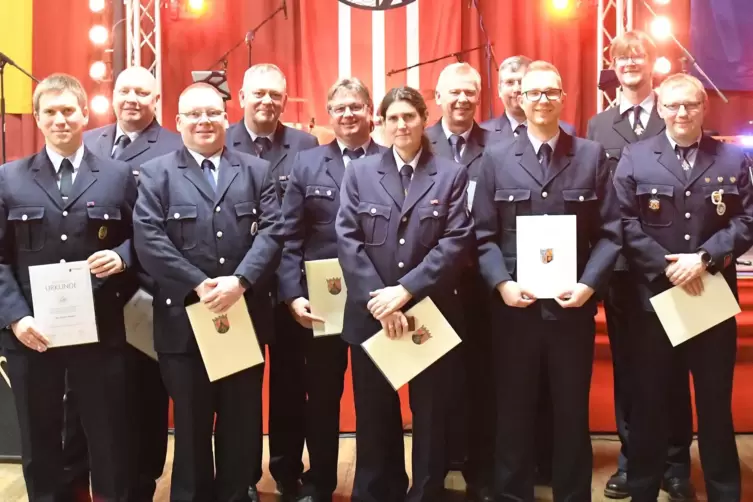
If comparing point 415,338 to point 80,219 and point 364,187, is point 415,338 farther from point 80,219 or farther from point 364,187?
point 80,219

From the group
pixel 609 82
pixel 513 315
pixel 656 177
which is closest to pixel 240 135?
pixel 513 315

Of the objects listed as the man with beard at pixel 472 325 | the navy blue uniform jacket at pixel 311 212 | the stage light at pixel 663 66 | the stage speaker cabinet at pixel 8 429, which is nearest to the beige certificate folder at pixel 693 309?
the man with beard at pixel 472 325

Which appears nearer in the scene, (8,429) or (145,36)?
(8,429)

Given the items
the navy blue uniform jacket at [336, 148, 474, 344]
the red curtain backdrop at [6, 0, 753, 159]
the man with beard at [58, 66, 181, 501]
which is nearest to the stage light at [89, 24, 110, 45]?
the red curtain backdrop at [6, 0, 753, 159]

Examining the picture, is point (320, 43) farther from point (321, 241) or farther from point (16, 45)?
point (321, 241)

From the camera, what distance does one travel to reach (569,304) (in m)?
2.62

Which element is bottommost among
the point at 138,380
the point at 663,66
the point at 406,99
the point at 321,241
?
the point at 138,380

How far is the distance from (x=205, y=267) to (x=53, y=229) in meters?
0.57

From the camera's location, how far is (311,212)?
A: 307 centimetres

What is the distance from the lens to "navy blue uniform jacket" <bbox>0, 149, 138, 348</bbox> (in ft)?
8.68

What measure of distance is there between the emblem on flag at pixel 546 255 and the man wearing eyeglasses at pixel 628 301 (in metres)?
0.50

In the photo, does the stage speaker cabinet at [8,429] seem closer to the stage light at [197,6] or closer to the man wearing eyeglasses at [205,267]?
the man wearing eyeglasses at [205,267]

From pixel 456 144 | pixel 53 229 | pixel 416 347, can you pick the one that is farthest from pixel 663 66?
pixel 53 229

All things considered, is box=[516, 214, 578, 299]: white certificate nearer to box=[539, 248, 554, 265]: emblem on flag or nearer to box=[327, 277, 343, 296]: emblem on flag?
box=[539, 248, 554, 265]: emblem on flag
